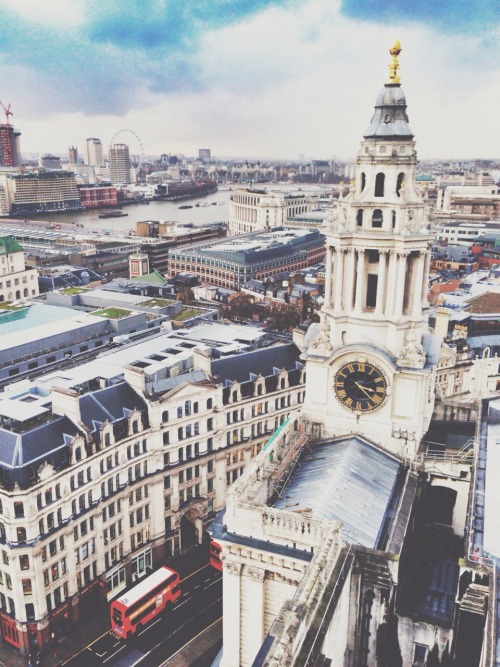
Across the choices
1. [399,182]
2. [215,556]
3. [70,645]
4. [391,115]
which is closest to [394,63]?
[391,115]

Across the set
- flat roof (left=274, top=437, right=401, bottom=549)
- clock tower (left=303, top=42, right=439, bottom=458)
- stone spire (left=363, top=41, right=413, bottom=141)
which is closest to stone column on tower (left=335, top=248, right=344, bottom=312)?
clock tower (left=303, top=42, right=439, bottom=458)

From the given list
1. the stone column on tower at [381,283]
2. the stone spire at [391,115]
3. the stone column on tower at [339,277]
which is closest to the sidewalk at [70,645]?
the stone column on tower at [339,277]

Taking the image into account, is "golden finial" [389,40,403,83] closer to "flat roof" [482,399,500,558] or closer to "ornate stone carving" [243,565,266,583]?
"flat roof" [482,399,500,558]

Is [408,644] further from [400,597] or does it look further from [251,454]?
[251,454]

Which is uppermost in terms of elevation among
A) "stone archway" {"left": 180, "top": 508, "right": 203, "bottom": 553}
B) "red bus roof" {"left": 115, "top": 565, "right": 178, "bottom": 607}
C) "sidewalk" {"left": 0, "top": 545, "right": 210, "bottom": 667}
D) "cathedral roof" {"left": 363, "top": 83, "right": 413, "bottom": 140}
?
"cathedral roof" {"left": 363, "top": 83, "right": 413, "bottom": 140}

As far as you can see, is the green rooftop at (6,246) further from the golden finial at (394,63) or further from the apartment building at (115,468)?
the golden finial at (394,63)

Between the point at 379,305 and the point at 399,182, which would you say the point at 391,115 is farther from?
the point at 379,305
